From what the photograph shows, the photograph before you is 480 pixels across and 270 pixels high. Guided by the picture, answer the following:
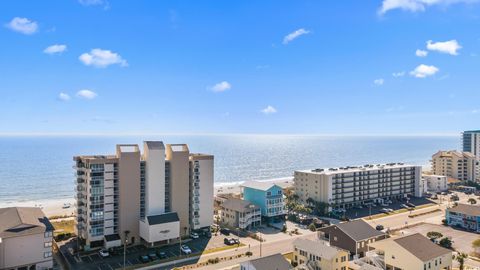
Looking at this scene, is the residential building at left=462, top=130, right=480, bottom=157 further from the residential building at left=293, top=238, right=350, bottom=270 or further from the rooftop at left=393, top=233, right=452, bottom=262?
the residential building at left=293, top=238, right=350, bottom=270

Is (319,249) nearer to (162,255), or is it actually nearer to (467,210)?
(162,255)

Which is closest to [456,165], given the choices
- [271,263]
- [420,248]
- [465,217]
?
[465,217]

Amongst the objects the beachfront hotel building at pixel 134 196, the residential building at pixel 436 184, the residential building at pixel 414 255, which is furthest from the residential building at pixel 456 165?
the beachfront hotel building at pixel 134 196

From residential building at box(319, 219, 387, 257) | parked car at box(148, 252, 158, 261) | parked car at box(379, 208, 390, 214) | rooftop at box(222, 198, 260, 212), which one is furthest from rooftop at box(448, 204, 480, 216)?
parked car at box(148, 252, 158, 261)

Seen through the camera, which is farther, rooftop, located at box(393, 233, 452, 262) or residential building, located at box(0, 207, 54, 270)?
rooftop, located at box(393, 233, 452, 262)

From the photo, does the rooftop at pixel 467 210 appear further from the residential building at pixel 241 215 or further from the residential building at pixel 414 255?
A: the residential building at pixel 241 215
